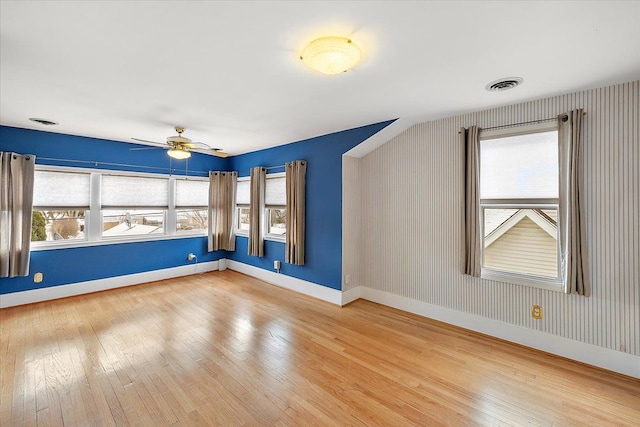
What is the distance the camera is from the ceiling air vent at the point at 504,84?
7.96 feet

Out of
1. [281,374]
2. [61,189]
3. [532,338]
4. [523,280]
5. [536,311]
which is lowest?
[281,374]

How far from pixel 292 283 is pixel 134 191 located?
343cm

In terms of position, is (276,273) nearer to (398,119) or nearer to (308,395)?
(308,395)

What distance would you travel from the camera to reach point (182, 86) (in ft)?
8.59

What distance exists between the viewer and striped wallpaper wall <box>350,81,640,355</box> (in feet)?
8.09

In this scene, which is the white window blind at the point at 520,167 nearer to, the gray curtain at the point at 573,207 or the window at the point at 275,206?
the gray curtain at the point at 573,207

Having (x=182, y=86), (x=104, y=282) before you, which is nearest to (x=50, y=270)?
(x=104, y=282)

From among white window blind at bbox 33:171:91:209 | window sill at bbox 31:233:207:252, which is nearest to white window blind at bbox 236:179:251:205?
window sill at bbox 31:233:207:252

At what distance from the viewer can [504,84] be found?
2525mm

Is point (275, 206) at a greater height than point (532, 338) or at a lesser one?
greater

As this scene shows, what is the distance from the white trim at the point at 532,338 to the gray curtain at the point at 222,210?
12.6ft

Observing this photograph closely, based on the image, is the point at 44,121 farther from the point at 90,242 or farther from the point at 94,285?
the point at 94,285

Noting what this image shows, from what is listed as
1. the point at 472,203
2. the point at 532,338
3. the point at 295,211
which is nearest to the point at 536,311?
the point at 532,338

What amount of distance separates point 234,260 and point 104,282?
2343mm
